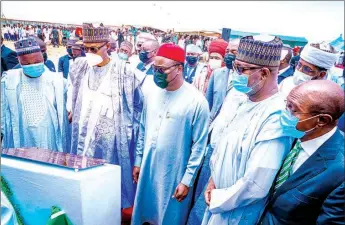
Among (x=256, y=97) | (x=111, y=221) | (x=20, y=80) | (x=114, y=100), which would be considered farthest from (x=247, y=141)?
(x=20, y=80)

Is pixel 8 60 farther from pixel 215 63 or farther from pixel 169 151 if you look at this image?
pixel 169 151

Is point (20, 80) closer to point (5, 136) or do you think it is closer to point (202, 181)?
point (5, 136)

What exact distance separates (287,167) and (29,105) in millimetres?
2470

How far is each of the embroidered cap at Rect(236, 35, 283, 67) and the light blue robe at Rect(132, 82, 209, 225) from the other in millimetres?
686

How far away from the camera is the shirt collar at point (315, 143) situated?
1.62 metres

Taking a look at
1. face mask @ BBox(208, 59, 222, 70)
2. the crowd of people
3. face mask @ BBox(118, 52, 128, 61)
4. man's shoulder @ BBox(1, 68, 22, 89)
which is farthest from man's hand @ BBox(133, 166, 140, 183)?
face mask @ BBox(118, 52, 128, 61)

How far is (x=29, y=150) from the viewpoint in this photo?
185 cm

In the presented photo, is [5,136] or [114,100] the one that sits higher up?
[114,100]

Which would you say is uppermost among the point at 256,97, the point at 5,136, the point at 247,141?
the point at 256,97

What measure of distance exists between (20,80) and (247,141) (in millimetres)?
2372

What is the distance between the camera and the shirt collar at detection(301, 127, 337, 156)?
162 centimetres

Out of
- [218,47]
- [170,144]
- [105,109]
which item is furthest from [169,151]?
[218,47]

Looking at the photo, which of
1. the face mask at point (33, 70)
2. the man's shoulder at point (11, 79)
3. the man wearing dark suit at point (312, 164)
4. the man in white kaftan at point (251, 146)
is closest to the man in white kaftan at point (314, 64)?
the man in white kaftan at point (251, 146)

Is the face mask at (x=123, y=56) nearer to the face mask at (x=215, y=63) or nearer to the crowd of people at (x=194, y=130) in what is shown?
the face mask at (x=215, y=63)
